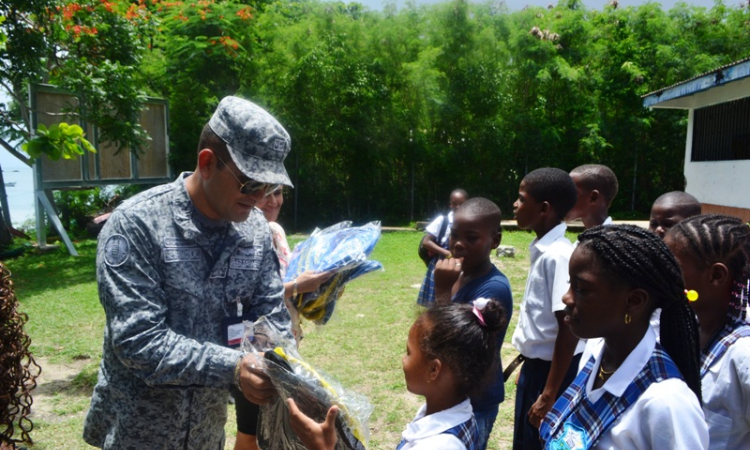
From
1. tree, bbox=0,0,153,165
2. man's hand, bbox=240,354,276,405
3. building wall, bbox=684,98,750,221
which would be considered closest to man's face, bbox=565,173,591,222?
man's hand, bbox=240,354,276,405

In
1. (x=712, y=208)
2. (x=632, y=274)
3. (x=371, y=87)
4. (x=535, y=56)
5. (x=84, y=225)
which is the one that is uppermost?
(x=535, y=56)

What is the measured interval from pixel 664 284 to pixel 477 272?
1.25 meters

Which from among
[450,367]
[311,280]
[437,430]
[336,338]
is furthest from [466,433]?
[336,338]

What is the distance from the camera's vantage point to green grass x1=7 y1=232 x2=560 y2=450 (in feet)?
14.5

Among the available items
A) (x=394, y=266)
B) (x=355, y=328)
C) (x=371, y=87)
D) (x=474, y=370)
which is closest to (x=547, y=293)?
→ (x=474, y=370)

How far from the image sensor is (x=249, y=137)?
6.75ft

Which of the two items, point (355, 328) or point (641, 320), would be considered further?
point (355, 328)

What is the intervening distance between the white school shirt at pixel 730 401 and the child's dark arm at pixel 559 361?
2.35 feet

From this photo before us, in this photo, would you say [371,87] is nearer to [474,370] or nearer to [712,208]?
[712,208]

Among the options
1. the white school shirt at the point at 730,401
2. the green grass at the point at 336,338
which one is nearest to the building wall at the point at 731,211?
the green grass at the point at 336,338

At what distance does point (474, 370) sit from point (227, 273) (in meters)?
0.91

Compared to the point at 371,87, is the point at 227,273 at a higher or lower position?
lower

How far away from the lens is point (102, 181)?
12.1 metres

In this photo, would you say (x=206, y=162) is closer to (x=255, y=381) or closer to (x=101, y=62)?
(x=255, y=381)
